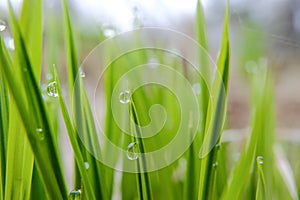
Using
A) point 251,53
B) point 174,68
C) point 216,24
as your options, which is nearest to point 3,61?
point 174,68

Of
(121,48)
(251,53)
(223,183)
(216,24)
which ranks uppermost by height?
(216,24)

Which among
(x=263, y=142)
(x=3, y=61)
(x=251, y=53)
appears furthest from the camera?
(x=251, y=53)

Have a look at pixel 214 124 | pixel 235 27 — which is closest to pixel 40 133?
pixel 214 124

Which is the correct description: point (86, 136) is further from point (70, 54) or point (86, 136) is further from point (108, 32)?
point (108, 32)

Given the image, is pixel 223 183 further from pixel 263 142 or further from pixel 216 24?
pixel 216 24

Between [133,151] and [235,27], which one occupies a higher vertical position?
[235,27]

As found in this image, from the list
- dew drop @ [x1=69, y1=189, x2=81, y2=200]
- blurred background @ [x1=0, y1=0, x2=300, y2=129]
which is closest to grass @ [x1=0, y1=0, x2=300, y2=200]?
dew drop @ [x1=69, y1=189, x2=81, y2=200]

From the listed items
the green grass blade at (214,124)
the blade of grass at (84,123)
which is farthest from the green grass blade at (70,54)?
the green grass blade at (214,124)

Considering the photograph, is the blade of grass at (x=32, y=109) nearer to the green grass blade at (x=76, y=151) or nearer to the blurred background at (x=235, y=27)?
the green grass blade at (x=76, y=151)

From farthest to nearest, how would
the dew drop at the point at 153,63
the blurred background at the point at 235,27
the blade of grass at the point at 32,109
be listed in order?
the blurred background at the point at 235,27 < the dew drop at the point at 153,63 < the blade of grass at the point at 32,109
